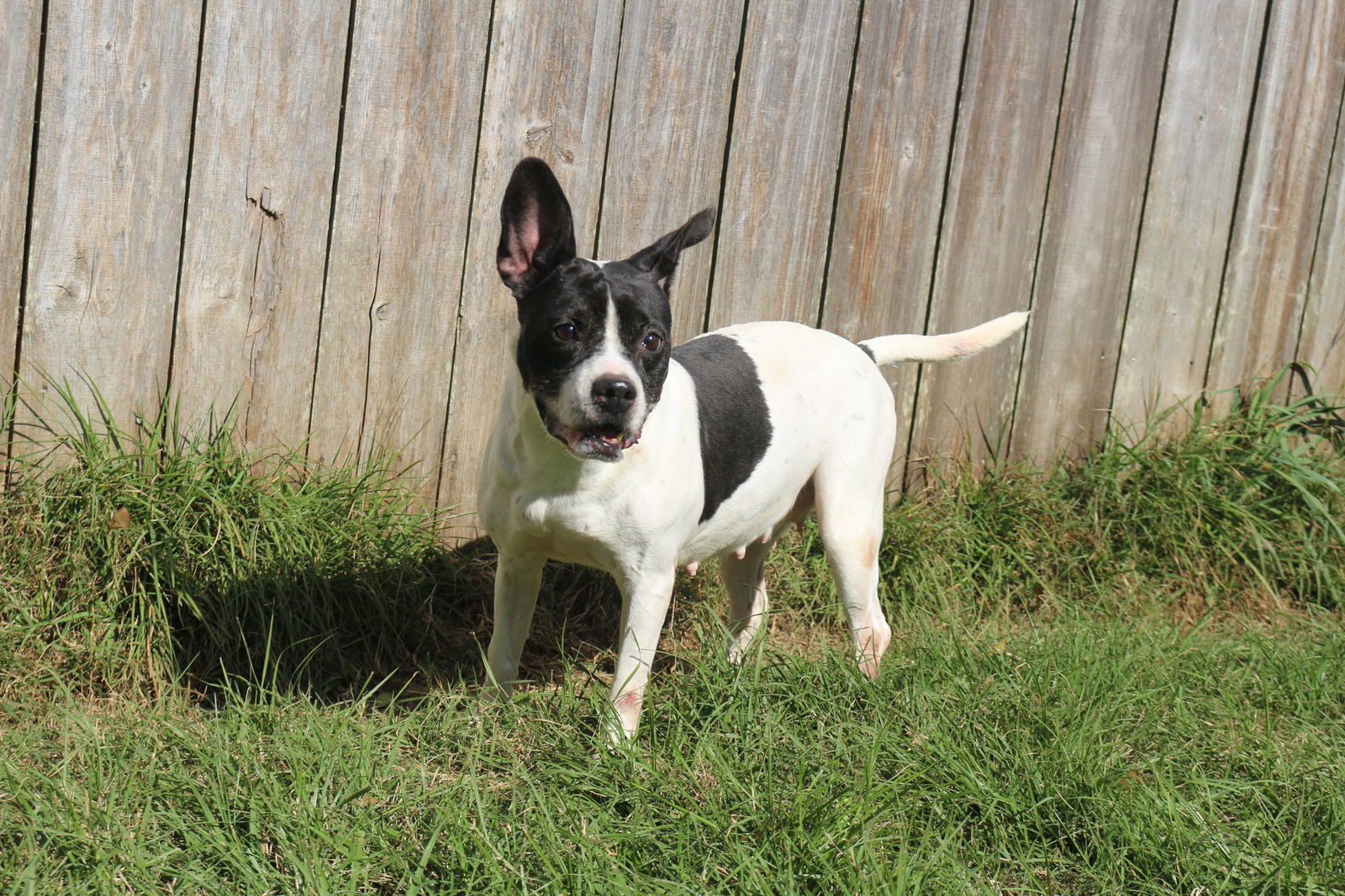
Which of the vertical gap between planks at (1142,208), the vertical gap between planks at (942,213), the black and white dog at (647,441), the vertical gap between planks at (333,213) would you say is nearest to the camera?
the black and white dog at (647,441)

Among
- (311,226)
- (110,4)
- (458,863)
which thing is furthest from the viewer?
(311,226)

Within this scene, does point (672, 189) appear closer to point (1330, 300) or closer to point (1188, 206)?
point (1188, 206)

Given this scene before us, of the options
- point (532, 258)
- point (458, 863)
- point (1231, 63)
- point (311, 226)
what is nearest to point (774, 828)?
point (458, 863)

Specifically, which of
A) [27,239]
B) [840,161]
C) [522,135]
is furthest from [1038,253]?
[27,239]

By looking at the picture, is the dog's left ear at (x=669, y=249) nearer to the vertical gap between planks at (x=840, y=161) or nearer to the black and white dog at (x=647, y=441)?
the black and white dog at (x=647, y=441)

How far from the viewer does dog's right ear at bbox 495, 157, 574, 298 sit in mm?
3016

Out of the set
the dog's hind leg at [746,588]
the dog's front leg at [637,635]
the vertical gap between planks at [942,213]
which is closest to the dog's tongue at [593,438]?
the dog's front leg at [637,635]

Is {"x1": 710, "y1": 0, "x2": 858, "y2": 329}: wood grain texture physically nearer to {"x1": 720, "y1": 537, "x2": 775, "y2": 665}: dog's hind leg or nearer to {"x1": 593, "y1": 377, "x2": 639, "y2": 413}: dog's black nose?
{"x1": 720, "y1": 537, "x2": 775, "y2": 665}: dog's hind leg

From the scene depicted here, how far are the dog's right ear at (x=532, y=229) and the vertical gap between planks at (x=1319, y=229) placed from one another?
3.74m

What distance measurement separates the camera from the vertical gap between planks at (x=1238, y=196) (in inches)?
193

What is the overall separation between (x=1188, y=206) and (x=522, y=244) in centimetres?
318

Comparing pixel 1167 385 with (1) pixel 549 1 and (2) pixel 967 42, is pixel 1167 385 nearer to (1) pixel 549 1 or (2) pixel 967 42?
(2) pixel 967 42

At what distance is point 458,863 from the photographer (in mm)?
2412

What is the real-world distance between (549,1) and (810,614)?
7.48ft
